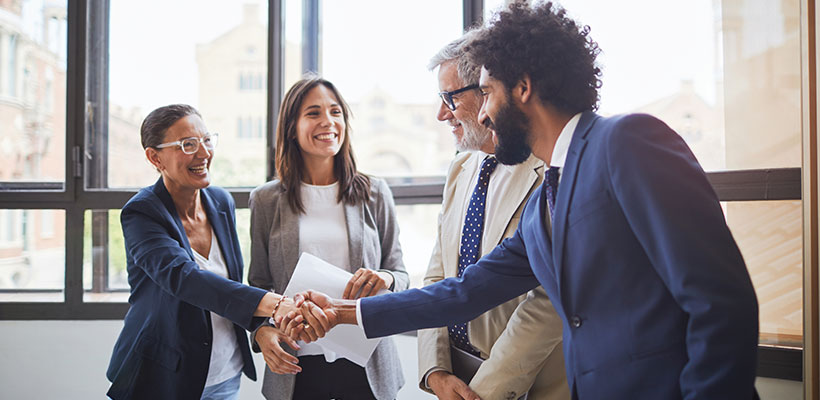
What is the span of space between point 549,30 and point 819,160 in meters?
1.13

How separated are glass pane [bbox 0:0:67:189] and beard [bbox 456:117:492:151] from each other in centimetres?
250

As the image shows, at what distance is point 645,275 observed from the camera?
1.01 meters

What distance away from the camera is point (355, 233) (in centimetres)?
196

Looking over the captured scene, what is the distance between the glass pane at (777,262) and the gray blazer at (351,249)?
1387mm

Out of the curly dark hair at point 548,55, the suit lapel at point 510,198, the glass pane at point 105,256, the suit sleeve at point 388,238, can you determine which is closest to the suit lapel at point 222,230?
the suit sleeve at point 388,238

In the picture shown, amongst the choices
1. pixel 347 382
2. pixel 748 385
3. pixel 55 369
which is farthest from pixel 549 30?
pixel 55 369

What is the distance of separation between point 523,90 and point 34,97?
302 centimetres

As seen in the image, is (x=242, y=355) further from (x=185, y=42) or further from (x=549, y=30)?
(x=185, y=42)

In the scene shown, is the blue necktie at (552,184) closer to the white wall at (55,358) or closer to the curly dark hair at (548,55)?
the curly dark hair at (548,55)

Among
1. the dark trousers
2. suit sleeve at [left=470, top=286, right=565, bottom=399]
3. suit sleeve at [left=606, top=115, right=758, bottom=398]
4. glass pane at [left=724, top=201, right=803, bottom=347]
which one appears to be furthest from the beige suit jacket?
glass pane at [left=724, top=201, right=803, bottom=347]

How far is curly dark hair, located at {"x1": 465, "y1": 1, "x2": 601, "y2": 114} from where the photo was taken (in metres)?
1.23

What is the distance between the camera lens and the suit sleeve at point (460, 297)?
1.49 m

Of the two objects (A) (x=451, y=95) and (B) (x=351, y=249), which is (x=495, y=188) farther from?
(B) (x=351, y=249)

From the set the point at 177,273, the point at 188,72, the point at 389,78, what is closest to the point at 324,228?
the point at 177,273
